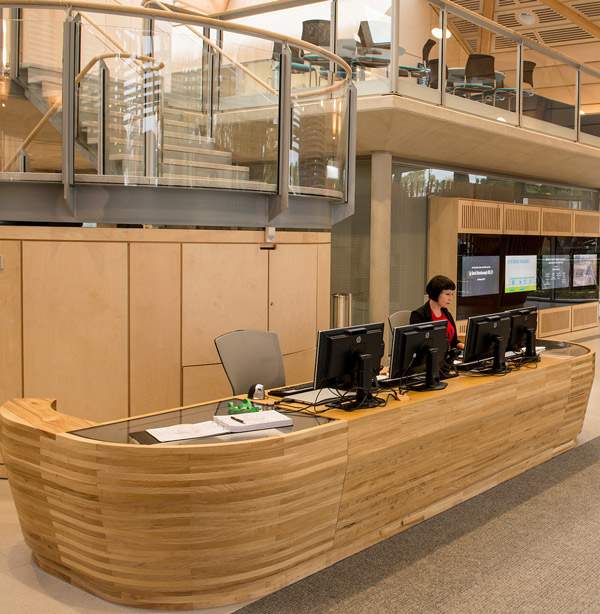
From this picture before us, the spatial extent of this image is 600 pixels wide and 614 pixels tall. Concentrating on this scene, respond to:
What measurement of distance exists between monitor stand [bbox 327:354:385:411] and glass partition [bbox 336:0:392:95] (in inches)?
181

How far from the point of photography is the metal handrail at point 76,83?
6023 millimetres

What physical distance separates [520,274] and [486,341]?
23.5ft

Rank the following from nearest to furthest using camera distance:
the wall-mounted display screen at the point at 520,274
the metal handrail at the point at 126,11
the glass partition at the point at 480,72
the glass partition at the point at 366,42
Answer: the metal handrail at the point at 126,11 < the glass partition at the point at 366,42 < the glass partition at the point at 480,72 < the wall-mounted display screen at the point at 520,274

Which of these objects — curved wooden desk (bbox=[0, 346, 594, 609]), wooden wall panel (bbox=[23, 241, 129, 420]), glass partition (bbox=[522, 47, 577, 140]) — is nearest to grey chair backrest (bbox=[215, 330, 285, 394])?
wooden wall panel (bbox=[23, 241, 129, 420])

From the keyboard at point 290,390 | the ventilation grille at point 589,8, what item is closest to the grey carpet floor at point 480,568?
the keyboard at point 290,390

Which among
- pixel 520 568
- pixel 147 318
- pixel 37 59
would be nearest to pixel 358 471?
pixel 520 568

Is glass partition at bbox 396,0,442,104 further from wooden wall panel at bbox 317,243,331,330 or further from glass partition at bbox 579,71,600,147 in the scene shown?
glass partition at bbox 579,71,600,147

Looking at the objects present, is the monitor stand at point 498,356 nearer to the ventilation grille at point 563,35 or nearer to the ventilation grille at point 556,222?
the ventilation grille at point 556,222

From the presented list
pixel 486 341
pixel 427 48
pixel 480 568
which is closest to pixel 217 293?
pixel 486 341

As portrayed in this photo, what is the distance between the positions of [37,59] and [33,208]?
44.6 inches

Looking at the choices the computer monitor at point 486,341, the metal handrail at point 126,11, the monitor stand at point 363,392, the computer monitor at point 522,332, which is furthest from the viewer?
the computer monitor at point 522,332

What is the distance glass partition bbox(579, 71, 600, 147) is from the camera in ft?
41.0

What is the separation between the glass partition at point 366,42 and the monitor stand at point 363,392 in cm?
461

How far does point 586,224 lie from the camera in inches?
603
